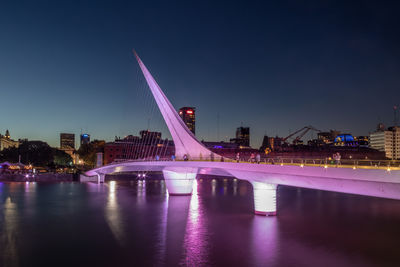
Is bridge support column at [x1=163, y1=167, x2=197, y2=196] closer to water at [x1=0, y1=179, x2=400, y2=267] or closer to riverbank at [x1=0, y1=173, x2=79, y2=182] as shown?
water at [x1=0, y1=179, x2=400, y2=267]

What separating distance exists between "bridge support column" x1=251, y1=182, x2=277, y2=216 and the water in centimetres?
104

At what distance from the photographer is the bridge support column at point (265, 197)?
92.7 feet

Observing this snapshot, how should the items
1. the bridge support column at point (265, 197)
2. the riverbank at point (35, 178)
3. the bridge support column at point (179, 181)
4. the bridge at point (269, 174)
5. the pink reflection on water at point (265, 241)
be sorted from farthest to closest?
the riverbank at point (35, 178)
the bridge support column at point (179, 181)
the bridge support column at point (265, 197)
the pink reflection on water at point (265, 241)
the bridge at point (269, 174)

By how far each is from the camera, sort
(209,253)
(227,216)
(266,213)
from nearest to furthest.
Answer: (209,253), (266,213), (227,216)

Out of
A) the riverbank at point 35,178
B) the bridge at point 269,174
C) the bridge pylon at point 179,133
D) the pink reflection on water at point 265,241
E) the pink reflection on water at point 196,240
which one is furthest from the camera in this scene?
the riverbank at point 35,178

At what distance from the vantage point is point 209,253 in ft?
68.0

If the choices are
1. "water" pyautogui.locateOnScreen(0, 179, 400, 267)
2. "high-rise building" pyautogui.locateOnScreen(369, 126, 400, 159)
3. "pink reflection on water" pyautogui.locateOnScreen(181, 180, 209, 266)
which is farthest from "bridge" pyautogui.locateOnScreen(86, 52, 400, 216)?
"high-rise building" pyautogui.locateOnScreen(369, 126, 400, 159)

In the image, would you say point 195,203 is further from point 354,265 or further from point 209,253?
point 354,265

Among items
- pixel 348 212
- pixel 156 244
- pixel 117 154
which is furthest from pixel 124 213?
pixel 117 154

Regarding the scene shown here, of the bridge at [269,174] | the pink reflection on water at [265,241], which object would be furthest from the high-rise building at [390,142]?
the pink reflection on water at [265,241]

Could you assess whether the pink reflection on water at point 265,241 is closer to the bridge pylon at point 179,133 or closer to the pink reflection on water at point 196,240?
the pink reflection on water at point 196,240

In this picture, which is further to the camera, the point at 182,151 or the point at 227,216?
the point at 182,151

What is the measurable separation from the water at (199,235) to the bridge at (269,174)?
9.48 ft

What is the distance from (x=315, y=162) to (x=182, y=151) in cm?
2330
